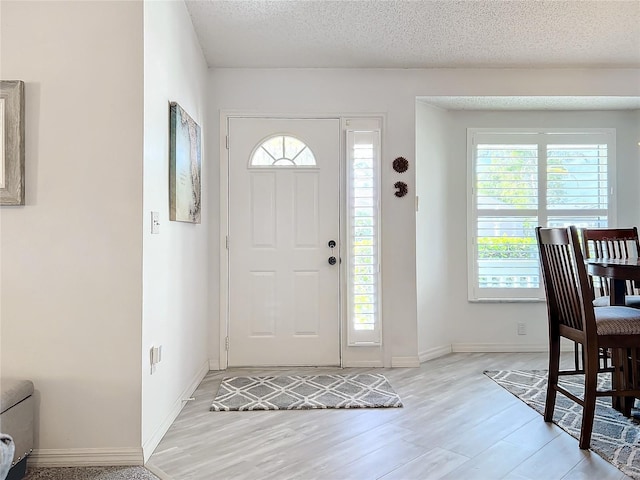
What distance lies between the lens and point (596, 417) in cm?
246

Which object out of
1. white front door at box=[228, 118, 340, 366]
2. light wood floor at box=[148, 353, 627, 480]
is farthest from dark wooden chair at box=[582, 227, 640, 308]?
white front door at box=[228, 118, 340, 366]

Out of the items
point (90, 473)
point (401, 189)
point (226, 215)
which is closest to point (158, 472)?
point (90, 473)

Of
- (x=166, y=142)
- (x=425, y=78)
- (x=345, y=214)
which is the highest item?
(x=425, y=78)

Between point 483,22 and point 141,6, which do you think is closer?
point 141,6

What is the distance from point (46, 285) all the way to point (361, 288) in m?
2.27

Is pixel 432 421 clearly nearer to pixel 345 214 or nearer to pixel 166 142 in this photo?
pixel 345 214

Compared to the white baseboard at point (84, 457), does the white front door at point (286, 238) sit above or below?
above

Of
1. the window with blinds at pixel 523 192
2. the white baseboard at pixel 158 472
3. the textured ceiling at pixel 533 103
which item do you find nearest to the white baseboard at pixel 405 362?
the window with blinds at pixel 523 192

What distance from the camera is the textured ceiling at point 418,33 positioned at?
2848mm

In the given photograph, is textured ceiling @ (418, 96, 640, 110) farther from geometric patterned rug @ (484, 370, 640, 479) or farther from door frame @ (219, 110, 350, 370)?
geometric patterned rug @ (484, 370, 640, 479)

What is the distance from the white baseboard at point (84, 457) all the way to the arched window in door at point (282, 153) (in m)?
2.31

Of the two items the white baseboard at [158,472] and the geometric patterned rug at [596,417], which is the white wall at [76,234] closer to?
the white baseboard at [158,472]

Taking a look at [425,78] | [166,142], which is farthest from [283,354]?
[425,78]

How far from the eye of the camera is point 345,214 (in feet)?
11.9
